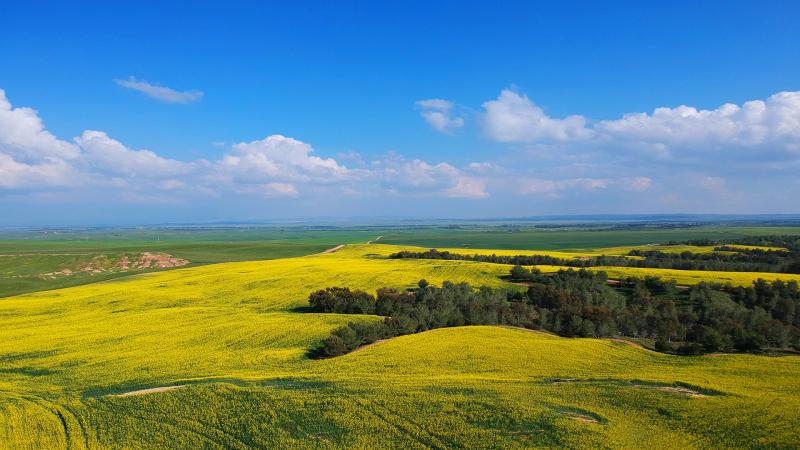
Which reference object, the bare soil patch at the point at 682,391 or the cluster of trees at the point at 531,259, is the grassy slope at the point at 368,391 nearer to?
the bare soil patch at the point at 682,391

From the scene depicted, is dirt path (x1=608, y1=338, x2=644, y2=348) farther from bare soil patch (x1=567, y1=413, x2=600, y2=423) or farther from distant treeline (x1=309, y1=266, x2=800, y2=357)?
bare soil patch (x1=567, y1=413, x2=600, y2=423)

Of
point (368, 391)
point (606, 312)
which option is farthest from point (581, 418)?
point (606, 312)

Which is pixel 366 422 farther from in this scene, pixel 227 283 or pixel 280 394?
pixel 227 283

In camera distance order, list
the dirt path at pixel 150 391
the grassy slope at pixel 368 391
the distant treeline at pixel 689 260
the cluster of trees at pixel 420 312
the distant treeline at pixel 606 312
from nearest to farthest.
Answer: the grassy slope at pixel 368 391
the dirt path at pixel 150 391
the distant treeline at pixel 606 312
the cluster of trees at pixel 420 312
the distant treeline at pixel 689 260

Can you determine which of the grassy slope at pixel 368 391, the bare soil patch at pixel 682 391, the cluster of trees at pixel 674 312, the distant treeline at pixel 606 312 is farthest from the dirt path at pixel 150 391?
the cluster of trees at pixel 674 312

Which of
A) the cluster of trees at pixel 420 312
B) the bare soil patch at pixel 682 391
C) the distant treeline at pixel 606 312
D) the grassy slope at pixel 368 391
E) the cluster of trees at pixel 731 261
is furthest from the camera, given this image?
the cluster of trees at pixel 731 261

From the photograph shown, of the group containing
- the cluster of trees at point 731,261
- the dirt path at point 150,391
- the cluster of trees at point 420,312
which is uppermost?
the cluster of trees at point 731,261

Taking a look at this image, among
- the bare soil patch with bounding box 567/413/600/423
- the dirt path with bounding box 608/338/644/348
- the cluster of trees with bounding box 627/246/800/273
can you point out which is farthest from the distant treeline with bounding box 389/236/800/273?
the bare soil patch with bounding box 567/413/600/423

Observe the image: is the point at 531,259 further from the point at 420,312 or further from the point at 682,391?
the point at 682,391
